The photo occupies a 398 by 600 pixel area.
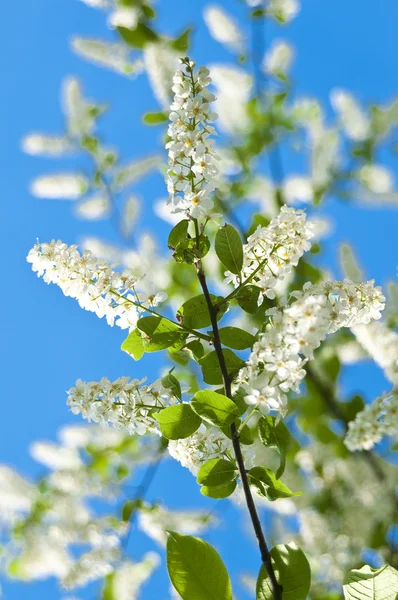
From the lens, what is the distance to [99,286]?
1.01 metres

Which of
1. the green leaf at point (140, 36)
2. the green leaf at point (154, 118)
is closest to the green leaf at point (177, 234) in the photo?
the green leaf at point (154, 118)

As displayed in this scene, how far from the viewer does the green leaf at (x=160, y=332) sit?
3.11 feet

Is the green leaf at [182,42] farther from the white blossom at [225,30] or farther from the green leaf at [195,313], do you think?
the green leaf at [195,313]

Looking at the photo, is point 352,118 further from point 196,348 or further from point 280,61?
point 196,348

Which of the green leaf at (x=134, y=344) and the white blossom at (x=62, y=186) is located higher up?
the white blossom at (x=62, y=186)

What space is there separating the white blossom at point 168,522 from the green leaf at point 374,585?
2105mm

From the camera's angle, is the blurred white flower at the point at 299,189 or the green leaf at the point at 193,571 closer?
the green leaf at the point at 193,571

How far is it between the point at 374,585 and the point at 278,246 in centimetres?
48

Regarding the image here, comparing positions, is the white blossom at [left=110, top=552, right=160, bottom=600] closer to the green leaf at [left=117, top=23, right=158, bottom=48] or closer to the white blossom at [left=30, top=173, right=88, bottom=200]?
the white blossom at [left=30, top=173, right=88, bottom=200]

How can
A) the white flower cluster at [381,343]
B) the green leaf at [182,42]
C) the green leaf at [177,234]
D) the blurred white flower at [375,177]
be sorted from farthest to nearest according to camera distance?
1. the blurred white flower at [375,177]
2. the green leaf at [182,42]
3. the white flower cluster at [381,343]
4. the green leaf at [177,234]

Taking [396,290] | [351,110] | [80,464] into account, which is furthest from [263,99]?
[80,464]

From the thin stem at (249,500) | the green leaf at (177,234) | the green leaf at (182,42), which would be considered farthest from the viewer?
the green leaf at (182,42)

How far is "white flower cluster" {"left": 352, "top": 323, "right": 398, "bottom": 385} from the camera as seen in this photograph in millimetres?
2006

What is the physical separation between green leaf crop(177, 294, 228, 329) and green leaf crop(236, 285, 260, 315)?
6cm
